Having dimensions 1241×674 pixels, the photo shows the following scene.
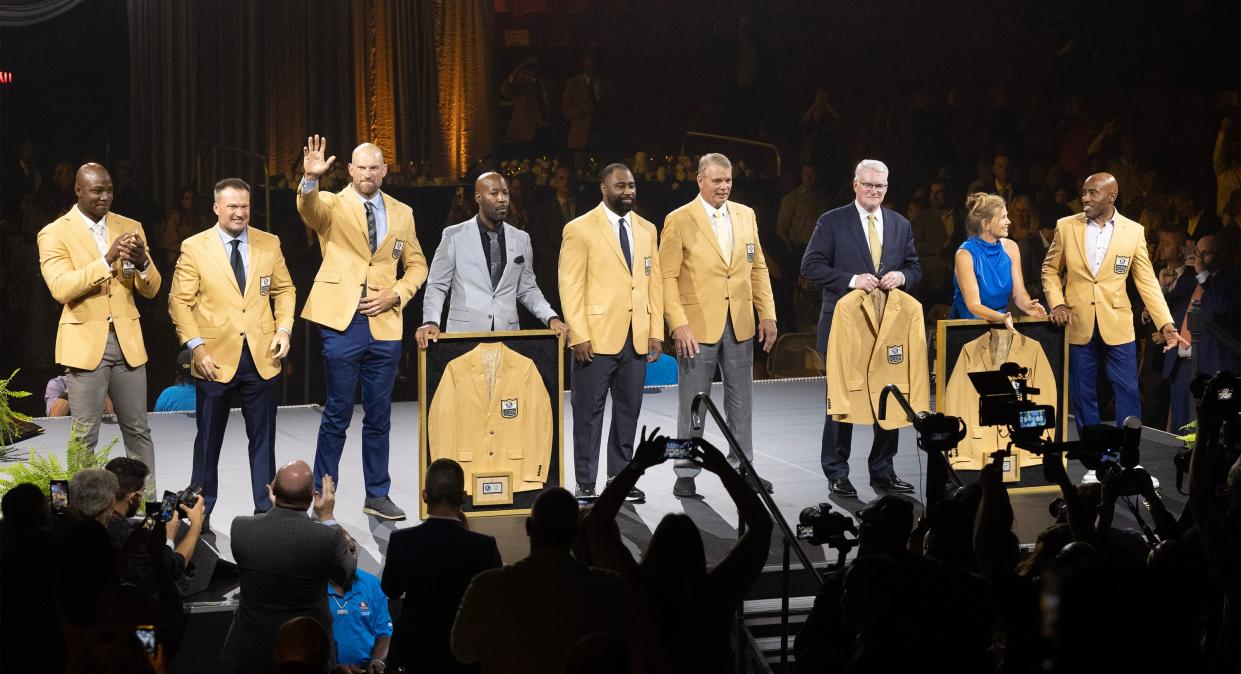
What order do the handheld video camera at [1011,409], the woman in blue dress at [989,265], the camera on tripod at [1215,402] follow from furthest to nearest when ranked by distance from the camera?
the woman in blue dress at [989,265] < the handheld video camera at [1011,409] < the camera on tripod at [1215,402]

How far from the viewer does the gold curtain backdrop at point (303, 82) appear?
32.8 ft

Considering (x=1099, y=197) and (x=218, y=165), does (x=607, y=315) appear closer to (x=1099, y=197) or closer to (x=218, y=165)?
(x=1099, y=197)

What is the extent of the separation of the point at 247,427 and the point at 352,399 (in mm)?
483

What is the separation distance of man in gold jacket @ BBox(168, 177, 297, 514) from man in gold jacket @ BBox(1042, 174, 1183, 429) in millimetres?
4111

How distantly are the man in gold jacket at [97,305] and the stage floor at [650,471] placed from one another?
26.6 inches

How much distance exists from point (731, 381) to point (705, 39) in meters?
5.66

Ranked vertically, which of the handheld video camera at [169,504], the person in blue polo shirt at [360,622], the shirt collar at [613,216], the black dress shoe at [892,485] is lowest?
the person in blue polo shirt at [360,622]

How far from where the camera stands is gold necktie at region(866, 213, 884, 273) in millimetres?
6902

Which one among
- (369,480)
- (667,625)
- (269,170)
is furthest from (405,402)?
(667,625)

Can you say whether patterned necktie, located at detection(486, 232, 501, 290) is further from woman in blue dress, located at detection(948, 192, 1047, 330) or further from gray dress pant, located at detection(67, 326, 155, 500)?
woman in blue dress, located at detection(948, 192, 1047, 330)

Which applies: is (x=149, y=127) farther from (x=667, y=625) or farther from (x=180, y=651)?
(x=667, y=625)

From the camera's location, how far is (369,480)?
6.32m

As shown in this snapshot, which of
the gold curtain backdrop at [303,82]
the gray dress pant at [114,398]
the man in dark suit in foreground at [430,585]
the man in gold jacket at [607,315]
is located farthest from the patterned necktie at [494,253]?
the gold curtain backdrop at [303,82]

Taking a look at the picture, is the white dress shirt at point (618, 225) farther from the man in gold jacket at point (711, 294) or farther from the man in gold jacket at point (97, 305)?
the man in gold jacket at point (97, 305)
